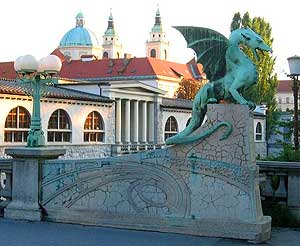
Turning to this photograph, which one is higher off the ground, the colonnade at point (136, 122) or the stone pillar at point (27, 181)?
the colonnade at point (136, 122)

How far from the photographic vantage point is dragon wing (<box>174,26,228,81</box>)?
9695mm

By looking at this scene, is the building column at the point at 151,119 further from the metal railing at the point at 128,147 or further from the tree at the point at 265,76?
the tree at the point at 265,76

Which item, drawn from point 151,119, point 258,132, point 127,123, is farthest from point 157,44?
point 127,123

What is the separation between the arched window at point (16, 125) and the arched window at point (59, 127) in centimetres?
223

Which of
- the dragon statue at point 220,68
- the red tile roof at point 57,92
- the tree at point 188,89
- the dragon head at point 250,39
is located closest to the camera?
the dragon statue at point 220,68

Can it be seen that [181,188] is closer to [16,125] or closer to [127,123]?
[16,125]

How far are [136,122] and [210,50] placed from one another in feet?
131

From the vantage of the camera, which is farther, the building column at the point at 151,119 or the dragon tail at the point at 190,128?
the building column at the point at 151,119

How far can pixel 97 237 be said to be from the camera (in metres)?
8.74

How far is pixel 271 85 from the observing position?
52.2 metres

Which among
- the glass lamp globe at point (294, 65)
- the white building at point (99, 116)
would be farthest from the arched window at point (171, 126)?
the glass lamp globe at point (294, 65)

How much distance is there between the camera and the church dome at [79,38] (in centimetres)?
13375

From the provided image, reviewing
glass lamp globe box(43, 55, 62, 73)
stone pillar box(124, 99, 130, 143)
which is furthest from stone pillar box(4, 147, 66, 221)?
stone pillar box(124, 99, 130, 143)

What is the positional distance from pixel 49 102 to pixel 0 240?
28.4 metres
